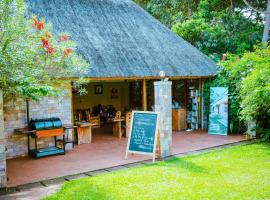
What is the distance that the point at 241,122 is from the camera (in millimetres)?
10945

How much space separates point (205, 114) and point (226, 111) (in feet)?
4.95

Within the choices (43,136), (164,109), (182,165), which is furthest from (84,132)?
(182,165)

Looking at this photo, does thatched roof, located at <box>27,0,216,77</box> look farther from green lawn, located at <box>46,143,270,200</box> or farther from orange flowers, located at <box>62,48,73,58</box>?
green lawn, located at <box>46,143,270,200</box>

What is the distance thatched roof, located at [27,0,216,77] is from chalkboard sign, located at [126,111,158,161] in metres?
2.26

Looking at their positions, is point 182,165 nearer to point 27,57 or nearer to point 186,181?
point 186,181

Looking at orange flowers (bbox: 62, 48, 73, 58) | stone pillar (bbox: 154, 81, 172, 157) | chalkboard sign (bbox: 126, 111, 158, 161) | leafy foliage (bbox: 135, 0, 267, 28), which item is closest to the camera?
orange flowers (bbox: 62, 48, 73, 58)

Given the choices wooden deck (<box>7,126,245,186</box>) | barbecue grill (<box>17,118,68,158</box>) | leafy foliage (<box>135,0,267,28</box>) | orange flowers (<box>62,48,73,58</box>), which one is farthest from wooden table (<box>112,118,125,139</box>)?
leafy foliage (<box>135,0,267,28</box>)

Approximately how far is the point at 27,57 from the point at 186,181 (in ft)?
13.0

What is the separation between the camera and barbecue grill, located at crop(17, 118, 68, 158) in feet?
26.3

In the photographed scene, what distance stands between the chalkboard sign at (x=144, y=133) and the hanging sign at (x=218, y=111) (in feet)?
13.9

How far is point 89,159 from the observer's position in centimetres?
790

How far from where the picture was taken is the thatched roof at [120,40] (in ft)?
33.3

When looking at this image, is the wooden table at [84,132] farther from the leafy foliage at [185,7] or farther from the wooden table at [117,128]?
the leafy foliage at [185,7]

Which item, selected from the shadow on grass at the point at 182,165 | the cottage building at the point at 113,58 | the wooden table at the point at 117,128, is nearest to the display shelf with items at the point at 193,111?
the cottage building at the point at 113,58
